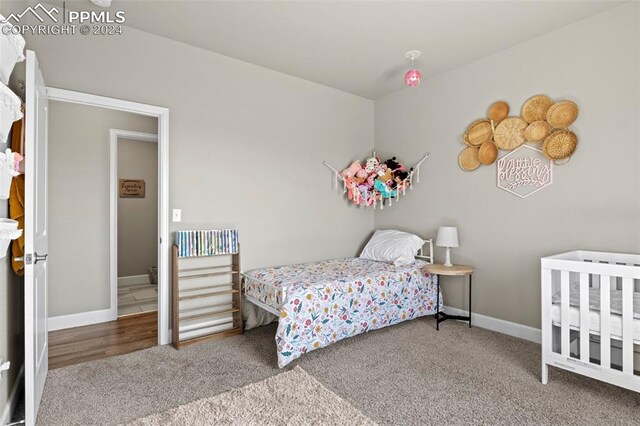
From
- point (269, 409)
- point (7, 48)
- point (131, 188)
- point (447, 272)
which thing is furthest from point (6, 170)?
point (131, 188)

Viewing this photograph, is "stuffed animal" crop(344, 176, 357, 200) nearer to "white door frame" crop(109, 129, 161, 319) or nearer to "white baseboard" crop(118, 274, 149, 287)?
"white door frame" crop(109, 129, 161, 319)

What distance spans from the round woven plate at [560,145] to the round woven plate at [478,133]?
515 millimetres

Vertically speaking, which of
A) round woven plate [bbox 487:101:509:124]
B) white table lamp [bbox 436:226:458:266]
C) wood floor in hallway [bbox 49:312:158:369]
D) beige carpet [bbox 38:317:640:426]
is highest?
round woven plate [bbox 487:101:509:124]

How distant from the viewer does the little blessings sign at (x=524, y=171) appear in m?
2.86

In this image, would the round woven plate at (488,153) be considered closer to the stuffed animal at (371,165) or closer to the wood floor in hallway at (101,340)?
the stuffed animal at (371,165)

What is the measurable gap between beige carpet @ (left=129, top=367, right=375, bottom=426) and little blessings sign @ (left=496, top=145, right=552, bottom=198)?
233 cm

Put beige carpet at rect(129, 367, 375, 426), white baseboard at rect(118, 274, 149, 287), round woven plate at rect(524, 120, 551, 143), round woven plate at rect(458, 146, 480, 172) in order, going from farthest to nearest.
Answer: white baseboard at rect(118, 274, 149, 287) → round woven plate at rect(458, 146, 480, 172) → round woven plate at rect(524, 120, 551, 143) → beige carpet at rect(129, 367, 375, 426)

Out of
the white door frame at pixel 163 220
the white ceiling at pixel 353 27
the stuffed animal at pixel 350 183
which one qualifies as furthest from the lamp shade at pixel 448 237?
the white door frame at pixel 163 220

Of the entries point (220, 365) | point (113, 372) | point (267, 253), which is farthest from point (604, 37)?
point (113, 372)

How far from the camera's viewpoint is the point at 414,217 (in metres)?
3.93

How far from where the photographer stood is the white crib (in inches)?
74.3

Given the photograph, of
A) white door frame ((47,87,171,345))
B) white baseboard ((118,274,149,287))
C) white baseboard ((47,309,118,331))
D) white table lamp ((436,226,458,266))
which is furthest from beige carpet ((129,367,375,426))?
white baseboard ((118,274,149,287))

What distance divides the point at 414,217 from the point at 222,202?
7.02 feet

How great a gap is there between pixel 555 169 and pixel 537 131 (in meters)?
0.35
